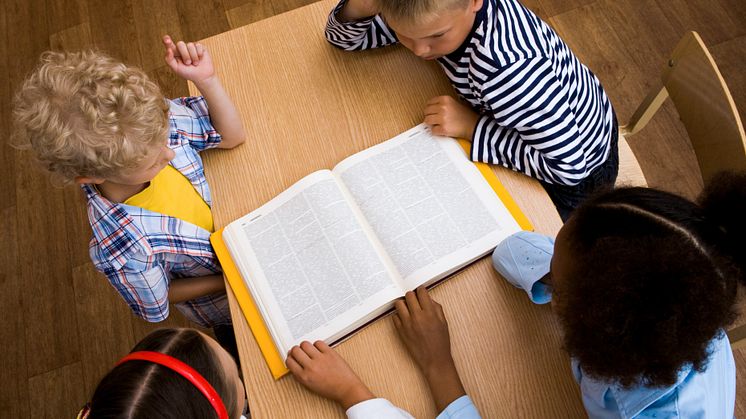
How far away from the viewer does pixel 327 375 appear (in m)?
0.79

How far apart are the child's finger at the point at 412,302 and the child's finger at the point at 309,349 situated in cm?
15

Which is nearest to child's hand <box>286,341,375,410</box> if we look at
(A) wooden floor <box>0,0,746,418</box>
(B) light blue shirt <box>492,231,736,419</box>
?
(B) light blue shirt <box>492,231,736,419</box>

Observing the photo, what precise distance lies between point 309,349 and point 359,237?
189 mm

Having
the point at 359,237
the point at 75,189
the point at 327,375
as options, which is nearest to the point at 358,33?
the point at 359,237

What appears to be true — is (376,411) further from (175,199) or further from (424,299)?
(175,199)

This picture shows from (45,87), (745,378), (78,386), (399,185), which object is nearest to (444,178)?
(399,185)

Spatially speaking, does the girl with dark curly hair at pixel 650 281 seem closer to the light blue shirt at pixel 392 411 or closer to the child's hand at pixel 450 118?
the light blue shirt at pixel 392 411

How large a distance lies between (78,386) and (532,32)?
5.21 ft

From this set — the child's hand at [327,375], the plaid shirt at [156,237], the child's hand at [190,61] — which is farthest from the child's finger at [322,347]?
the child's hand at [190,61]

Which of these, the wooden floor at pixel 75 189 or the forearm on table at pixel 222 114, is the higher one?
the forearm on table at pixel 222 114

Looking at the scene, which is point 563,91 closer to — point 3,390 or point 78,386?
point 78,386

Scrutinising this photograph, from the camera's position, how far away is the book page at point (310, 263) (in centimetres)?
84

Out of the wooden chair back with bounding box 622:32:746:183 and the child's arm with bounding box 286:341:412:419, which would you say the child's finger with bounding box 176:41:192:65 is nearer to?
the child's arm with bounding box 286:341:412:419

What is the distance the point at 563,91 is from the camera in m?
0.93
